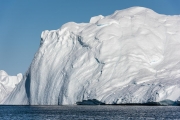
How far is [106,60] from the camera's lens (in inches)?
2633

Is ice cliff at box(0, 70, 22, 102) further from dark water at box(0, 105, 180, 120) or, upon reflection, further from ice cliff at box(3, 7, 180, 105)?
dark water at box(0, 105, 180, 120)

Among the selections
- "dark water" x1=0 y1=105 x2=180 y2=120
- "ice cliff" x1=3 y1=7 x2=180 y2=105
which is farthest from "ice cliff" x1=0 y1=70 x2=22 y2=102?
"dark water" x1=0 y1=105 x2=180 y2=120

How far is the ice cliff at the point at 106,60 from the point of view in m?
61.5

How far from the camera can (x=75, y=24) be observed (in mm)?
78188

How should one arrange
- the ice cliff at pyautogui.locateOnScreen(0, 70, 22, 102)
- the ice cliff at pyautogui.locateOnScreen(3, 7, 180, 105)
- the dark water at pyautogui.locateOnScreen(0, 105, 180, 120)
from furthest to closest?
1. the ice cliff at pyautogui.locateOnScreen(0, 70, 22, 102)
2. the ice cliff at pyautogui.locateOnScreen(3, 7, 180, 105)
3. the dark water at pyautogui.locateOnScreen(0, 105, 180, 120)

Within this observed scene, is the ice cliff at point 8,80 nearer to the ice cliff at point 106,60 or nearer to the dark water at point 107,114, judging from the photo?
the ice cliff at point 106,60

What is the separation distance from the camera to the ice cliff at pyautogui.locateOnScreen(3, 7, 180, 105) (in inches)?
2422

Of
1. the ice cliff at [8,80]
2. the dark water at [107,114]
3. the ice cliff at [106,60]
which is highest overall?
the ice cliff at [8,80]

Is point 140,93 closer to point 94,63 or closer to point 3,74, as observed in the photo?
point 94,63

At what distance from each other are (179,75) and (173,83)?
5256 millimetres

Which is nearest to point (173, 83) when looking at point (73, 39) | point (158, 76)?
point (158, 76)

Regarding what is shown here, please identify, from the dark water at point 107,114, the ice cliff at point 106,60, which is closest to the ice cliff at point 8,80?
the ice cliff at point 106,60

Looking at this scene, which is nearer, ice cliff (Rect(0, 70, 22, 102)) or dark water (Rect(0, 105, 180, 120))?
dark water (Rect(0, 105, 180, 120))

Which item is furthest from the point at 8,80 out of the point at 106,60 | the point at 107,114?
the point at 107,114
